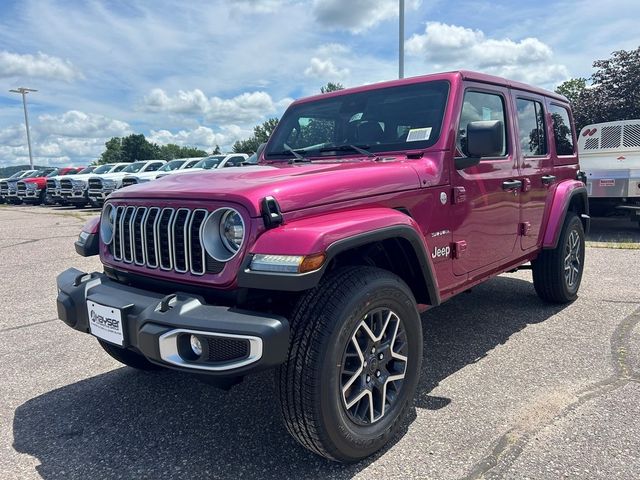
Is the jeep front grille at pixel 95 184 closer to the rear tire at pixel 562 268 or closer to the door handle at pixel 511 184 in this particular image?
the rear tire at pixel 562 268

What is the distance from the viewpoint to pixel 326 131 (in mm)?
3805

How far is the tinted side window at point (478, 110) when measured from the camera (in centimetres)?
336

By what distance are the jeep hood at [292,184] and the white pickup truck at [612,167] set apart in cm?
733

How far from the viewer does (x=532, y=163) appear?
14.0ft

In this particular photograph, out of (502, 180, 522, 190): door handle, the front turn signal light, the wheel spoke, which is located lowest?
the wheel spoke

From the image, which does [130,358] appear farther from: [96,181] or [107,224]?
[96,181]

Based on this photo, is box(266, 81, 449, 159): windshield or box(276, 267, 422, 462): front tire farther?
box(266, 81, 449, 159): windshield

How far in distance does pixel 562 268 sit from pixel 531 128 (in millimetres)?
1334

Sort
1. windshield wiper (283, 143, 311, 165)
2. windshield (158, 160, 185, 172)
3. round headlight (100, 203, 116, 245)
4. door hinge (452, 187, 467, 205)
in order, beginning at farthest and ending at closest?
windshield (158, 160, 185, 172) < windshield wiper (283, 143, 311, 165) < door hinge (452, 187, 467, 205) < round headlight (100, 203, 116, 245)

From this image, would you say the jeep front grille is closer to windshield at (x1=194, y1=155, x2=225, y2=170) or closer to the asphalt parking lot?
windshield at (x1=194, y1=155, x2=225, y2=170)

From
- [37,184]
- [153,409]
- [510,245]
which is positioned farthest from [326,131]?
[37,184]

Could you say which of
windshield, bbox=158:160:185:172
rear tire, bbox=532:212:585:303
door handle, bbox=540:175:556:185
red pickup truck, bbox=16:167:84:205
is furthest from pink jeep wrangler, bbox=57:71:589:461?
red pickup truck, bbox=16:167:84:205

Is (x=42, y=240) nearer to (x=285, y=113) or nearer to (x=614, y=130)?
(x=285, y=113)

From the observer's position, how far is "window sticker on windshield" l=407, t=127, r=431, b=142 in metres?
3.28
